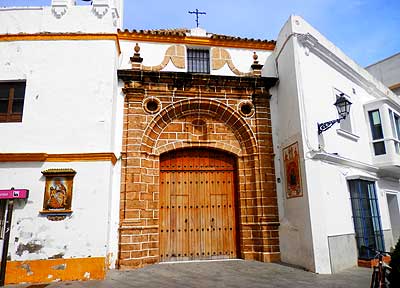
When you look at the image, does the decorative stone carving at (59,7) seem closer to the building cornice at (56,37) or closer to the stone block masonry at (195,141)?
the building cornice at (56,37)

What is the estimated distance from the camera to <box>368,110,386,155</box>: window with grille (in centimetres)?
857

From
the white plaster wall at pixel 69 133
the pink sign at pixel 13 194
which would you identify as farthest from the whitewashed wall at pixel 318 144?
the pink sign at pixel 13 194

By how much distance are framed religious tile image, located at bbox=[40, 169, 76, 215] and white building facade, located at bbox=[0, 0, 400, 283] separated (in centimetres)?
2

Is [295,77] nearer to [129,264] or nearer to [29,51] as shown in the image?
[129,264]

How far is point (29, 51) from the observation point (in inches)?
256

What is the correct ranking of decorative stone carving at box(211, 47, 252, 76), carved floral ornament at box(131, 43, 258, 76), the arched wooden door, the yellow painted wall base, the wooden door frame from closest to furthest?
the yellow painted wall base
the arched wooden door
the wooden door frame
carved floral ornament at box(131, 43, 258, 76)
decorative stone carving at box(211, 47, 252, 76)

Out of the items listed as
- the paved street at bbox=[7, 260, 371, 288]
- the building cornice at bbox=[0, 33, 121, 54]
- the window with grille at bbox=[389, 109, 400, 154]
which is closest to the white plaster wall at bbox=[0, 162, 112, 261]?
the paved street at bbox=[7, 260, 371, 288]

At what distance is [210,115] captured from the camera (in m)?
7.76

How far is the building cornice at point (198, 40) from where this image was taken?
25.4ft

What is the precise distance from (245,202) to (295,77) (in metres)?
3.31

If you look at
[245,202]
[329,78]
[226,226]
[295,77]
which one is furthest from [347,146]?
[226,226]

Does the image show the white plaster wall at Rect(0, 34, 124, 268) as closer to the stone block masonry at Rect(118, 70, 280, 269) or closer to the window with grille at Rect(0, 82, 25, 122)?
the window with grille at Rect(0, 82, 25, 122)

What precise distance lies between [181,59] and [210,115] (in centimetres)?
176

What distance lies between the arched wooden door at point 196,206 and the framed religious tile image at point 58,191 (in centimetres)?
219
